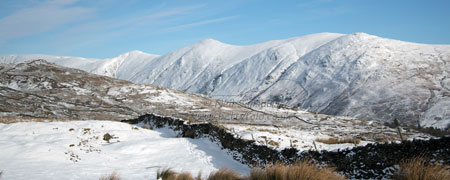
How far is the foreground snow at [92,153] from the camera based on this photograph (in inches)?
464

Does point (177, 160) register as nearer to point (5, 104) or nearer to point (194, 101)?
point (5, 104)

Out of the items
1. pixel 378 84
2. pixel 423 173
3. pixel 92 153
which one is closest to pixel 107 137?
pixel 92 153

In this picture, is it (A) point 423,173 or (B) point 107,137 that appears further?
(B) point 107,137

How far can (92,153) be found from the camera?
54.6ft

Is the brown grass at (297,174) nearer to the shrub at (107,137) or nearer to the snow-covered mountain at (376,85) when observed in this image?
the shrub at (107,137)

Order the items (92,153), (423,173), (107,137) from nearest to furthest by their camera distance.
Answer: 1. (423,173)
2. (92,153)
3. (107,137)

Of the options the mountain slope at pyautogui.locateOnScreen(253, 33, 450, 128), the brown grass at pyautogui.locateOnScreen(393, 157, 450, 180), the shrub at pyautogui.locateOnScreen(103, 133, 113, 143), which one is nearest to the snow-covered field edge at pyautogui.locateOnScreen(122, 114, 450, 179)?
the brown grass at pyautogui.locateOnScreen(393, 157, 450, 180)

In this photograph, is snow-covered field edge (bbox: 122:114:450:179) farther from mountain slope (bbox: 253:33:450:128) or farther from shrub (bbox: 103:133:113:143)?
→ mountain slope (bbox: 253:33:450:128)

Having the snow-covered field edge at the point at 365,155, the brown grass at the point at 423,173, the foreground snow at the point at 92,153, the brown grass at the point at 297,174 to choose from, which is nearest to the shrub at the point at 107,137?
the foreground snow at the point at 92,153

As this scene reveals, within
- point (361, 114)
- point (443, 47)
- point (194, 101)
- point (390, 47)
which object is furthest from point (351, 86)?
point (194, 101)

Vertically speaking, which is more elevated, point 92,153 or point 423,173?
point 423,173

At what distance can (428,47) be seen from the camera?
17575 centimetres

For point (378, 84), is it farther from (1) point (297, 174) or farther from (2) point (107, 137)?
(1) point (297, 174)

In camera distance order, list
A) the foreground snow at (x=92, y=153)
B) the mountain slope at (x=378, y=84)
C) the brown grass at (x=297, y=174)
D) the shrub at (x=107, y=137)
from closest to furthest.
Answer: the brown grass at (x=297, y=174) < the foreground snow at (x=92, y=153) < the shrub at (x=107, y=137) < the mountain slope at (x=378, y=84)
